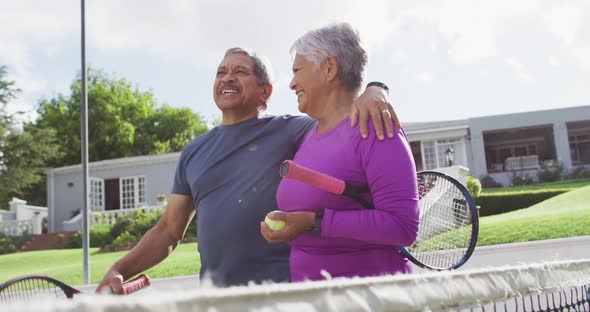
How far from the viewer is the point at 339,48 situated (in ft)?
7.00

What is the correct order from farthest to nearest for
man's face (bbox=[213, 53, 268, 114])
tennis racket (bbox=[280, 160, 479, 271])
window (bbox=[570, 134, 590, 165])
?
1. window (bbox=[570, 134, 590, 165])
2. man's face (bbox=[213, 53, 268, 114])
3. tennis racket (bbox=[280, 160, 479, 271])

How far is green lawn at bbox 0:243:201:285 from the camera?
10.2 metres

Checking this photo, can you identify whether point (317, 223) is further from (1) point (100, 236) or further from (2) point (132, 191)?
(2) point (132, 191)

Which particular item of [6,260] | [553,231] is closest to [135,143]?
[6,260]

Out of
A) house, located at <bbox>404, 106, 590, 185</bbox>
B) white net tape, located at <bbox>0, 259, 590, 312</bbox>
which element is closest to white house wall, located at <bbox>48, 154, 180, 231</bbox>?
house, located at <bbox>404, 106, 590, 185</bbox>

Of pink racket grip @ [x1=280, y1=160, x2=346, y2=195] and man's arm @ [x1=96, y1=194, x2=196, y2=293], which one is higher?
pink racket grip @ [x1=280, y1=160, x2=346, y2=195]

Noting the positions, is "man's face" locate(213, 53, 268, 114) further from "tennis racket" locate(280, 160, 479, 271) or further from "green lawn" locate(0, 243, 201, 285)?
"green lawn" locate(0, 243, 201, 285)

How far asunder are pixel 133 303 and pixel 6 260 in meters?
18.2

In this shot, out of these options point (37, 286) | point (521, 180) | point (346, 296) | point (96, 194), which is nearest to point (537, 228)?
point (37, 286)

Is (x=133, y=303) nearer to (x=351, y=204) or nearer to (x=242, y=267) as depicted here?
(x=351, y=204)

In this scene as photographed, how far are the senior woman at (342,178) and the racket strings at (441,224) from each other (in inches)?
23.8

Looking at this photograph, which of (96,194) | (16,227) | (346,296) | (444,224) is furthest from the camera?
(96,194)

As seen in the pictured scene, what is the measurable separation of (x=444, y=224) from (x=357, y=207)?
1.01 meters

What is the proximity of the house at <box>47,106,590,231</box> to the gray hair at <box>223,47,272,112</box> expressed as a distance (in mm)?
23784
